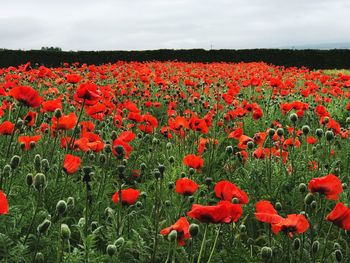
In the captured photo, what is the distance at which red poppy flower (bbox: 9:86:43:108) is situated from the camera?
2.80 m

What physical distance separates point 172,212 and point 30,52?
21879 mm

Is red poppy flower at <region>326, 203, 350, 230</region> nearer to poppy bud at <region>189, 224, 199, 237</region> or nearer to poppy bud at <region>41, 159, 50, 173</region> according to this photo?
poppy bud at <region>189, 224, 199, 237</region>

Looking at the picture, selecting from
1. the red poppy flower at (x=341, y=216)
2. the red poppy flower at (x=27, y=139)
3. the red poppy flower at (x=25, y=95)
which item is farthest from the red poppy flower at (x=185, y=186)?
the red poppy flower at (x=27, y=139)

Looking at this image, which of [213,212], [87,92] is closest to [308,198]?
[213,212]

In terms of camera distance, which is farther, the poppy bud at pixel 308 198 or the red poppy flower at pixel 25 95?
the red poppy flower at pixel 25 95

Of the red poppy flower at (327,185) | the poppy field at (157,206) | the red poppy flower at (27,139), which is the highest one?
the red poppy flower at (327,185)

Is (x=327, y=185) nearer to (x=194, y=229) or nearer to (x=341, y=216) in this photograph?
(x=341, y=216)

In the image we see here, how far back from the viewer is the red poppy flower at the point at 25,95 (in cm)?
280

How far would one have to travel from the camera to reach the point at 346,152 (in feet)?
15.8

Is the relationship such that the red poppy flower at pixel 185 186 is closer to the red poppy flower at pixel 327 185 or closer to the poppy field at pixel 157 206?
the poppy field at pixel 157 206

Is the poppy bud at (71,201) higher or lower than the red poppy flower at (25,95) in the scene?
lower

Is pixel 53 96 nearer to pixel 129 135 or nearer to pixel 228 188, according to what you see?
pixel 129 135

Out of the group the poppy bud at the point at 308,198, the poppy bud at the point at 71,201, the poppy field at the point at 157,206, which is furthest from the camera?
the poppy bud at the point at 71,201

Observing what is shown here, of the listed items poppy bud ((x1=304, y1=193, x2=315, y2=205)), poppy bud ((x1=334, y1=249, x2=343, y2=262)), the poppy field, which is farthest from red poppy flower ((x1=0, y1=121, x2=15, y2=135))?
poppy bud ((x1=334, y1=249, x2=343, y2=262))
